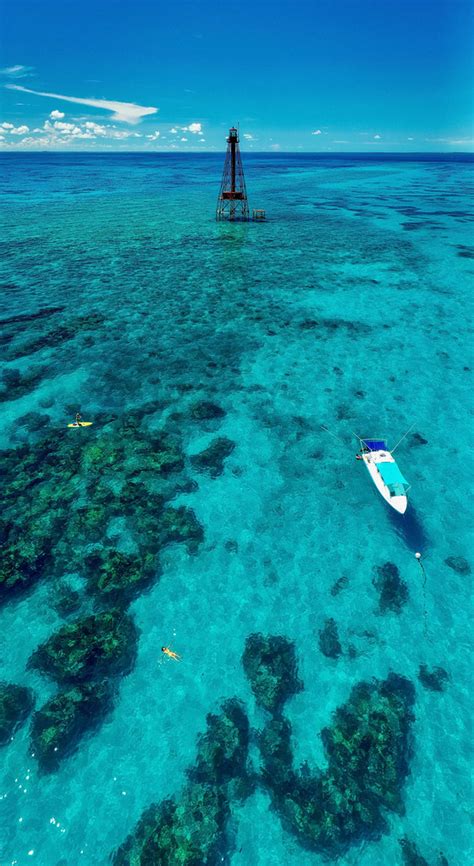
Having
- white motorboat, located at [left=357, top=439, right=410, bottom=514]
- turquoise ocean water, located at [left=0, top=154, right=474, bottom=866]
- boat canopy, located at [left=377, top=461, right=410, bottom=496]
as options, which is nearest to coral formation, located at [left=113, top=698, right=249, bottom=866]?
turquoise ocean water, located at [left=0, top=154, right=474, bottom=866]

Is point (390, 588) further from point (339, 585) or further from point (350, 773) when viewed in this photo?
point (350, 773)

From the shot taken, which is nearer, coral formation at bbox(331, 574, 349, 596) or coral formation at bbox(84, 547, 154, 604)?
coral formation at bbox(84, 547, 154, 604)

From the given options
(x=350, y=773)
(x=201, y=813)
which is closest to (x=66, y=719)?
(x=201, y=813)

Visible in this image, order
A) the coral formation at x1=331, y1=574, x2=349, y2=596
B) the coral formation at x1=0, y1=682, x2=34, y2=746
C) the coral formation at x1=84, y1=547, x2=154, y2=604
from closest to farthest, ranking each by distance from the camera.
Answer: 1. the coral formation at x1=0, y1=682, x2=34, y2=746
2. the coral formation at x1=84, y1=547, x2=154, y2=604
3. the coral formation at x1=331, y1=574, x2=349, y2=596

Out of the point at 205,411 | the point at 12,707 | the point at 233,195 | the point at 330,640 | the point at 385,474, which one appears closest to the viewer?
the point at 12,707

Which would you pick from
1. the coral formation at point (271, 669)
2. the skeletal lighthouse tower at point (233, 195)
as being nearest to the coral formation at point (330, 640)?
the coral formation at point (271, 669)

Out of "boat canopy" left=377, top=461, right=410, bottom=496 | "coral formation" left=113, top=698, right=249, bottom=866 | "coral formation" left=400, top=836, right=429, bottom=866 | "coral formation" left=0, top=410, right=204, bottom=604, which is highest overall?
"boat canopy" left=377, top=461, right=410, bottom=496

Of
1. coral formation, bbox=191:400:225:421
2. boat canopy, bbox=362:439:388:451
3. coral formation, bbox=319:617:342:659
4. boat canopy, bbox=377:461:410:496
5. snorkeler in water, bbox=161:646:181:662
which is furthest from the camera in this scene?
coral formation, bbox=191:400:225:421

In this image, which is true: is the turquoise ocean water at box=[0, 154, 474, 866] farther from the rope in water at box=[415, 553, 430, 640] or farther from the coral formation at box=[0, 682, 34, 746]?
the coral formation at box=[0, 682, 34, 746]
